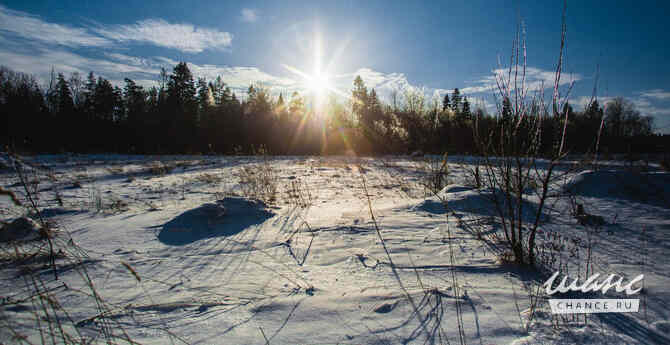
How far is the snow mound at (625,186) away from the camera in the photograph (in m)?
3.27

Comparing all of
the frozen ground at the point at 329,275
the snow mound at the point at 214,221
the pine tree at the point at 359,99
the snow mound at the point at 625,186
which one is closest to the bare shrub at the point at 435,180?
the frozen ground at the point at 329,275

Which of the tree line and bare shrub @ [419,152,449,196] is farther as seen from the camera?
the tree line

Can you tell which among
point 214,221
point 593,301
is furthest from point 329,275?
point 214,221

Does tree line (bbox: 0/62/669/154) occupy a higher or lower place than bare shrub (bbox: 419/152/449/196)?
higher

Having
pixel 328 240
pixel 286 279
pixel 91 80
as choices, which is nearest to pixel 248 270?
pixel 286 279

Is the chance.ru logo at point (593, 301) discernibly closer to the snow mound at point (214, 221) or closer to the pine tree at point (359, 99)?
the snow mound at point (214, 221)

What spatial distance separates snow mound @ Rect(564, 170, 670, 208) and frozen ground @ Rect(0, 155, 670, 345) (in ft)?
0.12

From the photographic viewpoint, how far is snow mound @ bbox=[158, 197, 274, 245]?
2580mm

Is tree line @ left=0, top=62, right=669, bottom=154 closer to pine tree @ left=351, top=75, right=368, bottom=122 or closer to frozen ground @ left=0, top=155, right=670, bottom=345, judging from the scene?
pine tree @ left=351, top=75, right=368, bottom=122

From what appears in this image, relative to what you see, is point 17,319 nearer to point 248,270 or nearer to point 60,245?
point 248,270

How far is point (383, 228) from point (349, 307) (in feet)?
4.51

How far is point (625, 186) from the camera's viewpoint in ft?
11.5

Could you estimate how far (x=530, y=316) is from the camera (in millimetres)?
1222

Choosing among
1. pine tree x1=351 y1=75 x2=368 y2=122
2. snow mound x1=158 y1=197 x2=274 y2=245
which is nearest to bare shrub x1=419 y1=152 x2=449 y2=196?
snow mound x1=158 y1=197 x2=274 y2=245
